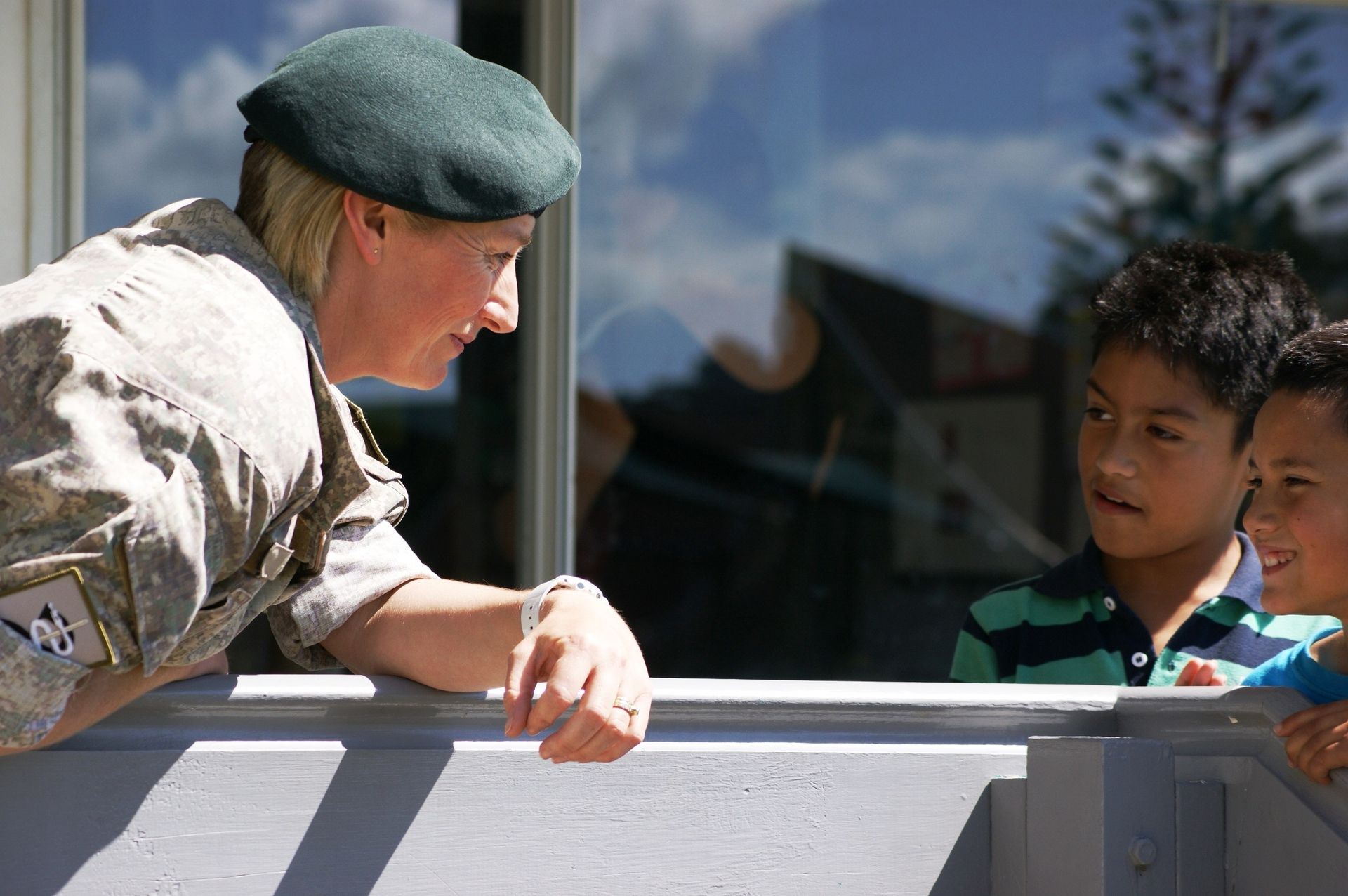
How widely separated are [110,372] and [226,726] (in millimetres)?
341

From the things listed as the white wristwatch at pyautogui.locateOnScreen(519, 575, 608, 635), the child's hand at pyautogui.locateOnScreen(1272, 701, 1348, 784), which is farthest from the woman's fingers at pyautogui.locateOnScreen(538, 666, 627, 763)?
the child's hand at pyautogui.locateOnScreen(1272, 701, 1348, 784)

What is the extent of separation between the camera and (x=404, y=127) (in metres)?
1.12

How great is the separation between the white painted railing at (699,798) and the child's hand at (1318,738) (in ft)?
0.06

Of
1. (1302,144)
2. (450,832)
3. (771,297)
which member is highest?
(1302,144)

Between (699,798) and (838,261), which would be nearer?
(699,798)

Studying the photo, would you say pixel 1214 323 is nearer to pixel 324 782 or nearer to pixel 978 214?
pixel 324 782

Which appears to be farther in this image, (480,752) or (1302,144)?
(1302,144)

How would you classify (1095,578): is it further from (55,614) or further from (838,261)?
(838,261)

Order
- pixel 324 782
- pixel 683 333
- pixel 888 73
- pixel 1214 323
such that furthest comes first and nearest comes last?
pixel 888 73, pixel 683 333, pixel 1214 323, pixel 324 782

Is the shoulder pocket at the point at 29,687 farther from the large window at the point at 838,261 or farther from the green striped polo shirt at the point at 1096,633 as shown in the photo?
the large window at the point at 838,261

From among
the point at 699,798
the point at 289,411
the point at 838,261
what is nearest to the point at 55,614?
the point at 289,411

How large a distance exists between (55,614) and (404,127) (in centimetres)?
49

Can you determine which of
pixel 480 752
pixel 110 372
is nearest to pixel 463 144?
pixel 110 372

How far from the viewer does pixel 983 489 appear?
4.67 metres
